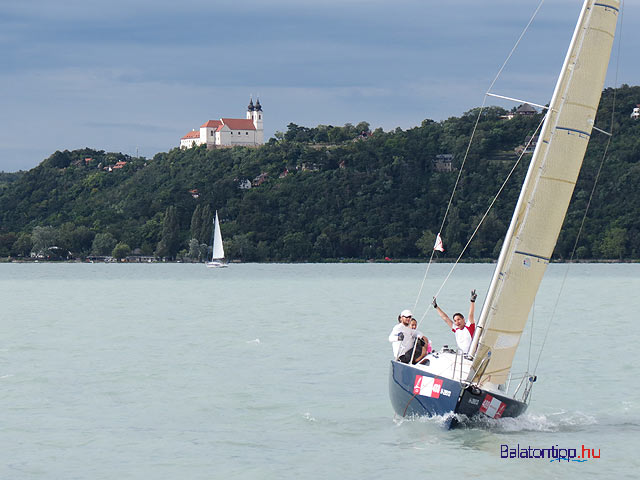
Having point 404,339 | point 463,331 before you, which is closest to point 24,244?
point 404,339

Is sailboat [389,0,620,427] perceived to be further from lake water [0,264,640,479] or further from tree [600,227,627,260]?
tree [600,227,627,260]

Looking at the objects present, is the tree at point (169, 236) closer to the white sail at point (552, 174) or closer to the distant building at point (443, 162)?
the distant building at point (443, 162)

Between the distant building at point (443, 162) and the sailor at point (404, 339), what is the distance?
174m

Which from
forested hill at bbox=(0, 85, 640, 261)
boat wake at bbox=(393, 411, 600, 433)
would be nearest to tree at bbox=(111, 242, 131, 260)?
forested hill at bbox=(0, 85, 640, 261)

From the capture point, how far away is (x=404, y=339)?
19750 mm

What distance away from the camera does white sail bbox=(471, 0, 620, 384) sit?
700 inches

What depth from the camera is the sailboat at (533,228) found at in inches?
701

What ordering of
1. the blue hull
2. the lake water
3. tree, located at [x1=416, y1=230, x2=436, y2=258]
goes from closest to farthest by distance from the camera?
the lake water → the blue hull → tree, located at [x1=416, y1=230, x2=436, y2=258]

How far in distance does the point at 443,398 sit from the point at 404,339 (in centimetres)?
167

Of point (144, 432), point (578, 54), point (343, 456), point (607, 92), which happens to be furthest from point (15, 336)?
point (607, 92)

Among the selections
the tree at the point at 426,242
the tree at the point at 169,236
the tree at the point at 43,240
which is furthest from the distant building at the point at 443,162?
the tree at the point at 43,240

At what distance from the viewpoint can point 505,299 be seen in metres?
18.1

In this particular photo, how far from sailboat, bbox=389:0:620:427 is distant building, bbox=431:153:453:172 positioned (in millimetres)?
174710

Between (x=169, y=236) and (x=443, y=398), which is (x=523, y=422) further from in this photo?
(x=169, y=236)
